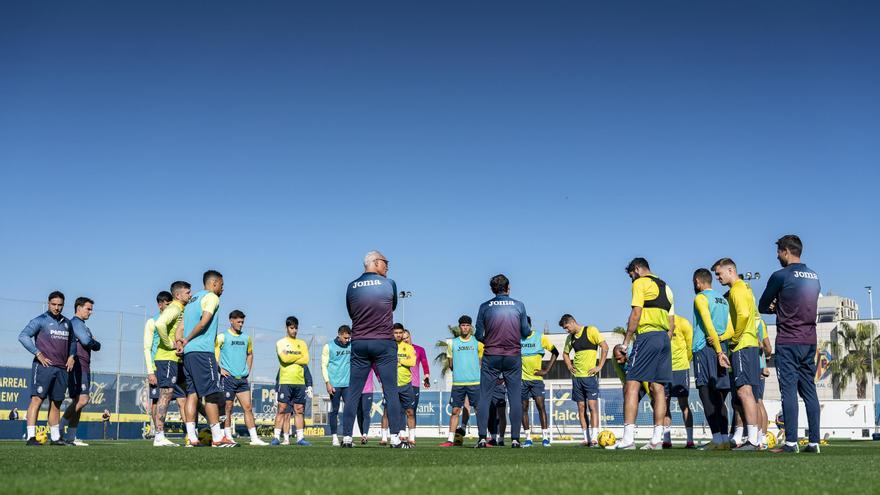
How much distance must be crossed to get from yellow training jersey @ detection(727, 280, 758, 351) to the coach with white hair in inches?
152

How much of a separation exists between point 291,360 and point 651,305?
7.72 m

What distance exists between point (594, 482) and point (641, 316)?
5.81 metres

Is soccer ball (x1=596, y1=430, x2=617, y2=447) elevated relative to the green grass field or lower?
lower

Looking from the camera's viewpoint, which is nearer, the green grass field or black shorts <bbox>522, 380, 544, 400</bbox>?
the green grass field

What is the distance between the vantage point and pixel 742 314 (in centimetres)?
991

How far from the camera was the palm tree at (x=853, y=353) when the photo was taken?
77.2 m

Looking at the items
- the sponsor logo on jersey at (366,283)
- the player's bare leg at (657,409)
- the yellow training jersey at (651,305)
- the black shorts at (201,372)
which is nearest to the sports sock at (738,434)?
the player's bare leg at (657,409)

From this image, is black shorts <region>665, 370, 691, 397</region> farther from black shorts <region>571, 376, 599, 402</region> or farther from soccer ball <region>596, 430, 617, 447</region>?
soccer ball <region>596, 430, 617, 447</region>

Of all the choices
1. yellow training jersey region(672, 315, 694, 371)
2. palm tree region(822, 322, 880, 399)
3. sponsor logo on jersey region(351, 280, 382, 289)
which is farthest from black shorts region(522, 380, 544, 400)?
palm tree region(822, 322, 880, 399)

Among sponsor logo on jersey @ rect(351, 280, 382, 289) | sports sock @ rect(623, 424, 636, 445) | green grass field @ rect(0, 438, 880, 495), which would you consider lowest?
sports sock @ rect(623, 424, 636, 445)

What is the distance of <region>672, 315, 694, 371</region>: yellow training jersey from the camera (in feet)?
42.2

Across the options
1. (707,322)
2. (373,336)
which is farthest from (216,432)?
(707,322)

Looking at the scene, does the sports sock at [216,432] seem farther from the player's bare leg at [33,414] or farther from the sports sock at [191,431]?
the player's bare leg at [33,414]

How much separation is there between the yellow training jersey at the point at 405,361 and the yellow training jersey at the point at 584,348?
3057 millimetres
